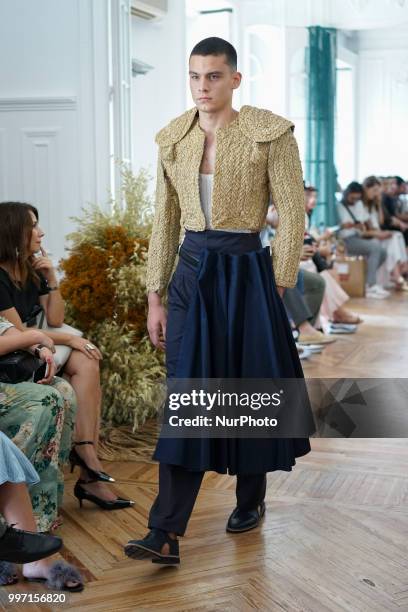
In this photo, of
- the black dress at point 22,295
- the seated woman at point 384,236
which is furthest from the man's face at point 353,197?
the black dress at point 22,295

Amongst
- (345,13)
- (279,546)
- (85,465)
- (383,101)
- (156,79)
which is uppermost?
(345,13)

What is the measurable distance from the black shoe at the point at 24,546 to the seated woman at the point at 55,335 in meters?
0.73

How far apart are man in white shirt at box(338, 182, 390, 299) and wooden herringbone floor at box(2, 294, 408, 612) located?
5.70m

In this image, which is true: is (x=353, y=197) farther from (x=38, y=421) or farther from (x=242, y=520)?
(x=38, y=421)

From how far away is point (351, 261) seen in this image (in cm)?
905

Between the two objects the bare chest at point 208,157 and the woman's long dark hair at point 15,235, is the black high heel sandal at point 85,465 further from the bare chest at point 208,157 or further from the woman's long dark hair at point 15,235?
the bare chest at point 208,157

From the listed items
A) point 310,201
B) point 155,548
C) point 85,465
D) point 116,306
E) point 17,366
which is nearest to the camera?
point 155,548

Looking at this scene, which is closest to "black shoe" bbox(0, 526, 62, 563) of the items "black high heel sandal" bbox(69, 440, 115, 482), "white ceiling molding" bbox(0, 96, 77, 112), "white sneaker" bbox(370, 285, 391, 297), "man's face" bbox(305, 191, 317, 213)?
"black high heel sandal" bbox(69, 440, 115, 482)

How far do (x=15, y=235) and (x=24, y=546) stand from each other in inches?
47.9

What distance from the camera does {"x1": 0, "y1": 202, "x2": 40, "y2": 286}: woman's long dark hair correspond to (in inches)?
125

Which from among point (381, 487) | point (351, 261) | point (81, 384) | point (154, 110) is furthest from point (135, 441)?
point (351, 261)

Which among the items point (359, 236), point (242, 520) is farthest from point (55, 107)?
point (359, 236)

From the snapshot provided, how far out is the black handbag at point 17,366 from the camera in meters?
2.84

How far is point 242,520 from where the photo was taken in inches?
114
